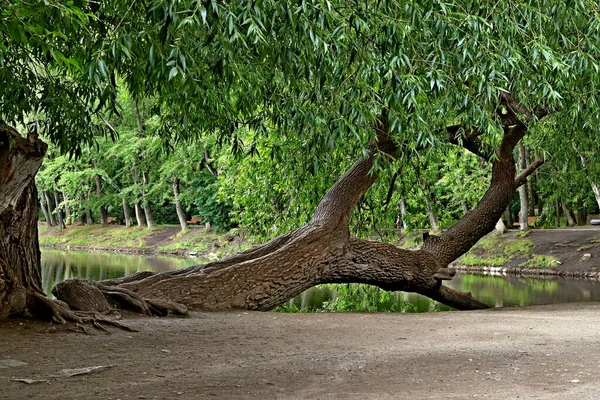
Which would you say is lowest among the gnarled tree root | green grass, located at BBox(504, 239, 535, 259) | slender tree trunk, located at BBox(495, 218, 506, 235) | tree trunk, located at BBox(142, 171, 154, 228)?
green grass, located at BBox(504, 239, 535, 259)

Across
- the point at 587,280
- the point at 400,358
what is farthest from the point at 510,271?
the point at 400,358

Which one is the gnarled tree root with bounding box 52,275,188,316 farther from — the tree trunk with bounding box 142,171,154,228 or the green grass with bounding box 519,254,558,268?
the tree trunk with bounding box 142,171,154,228

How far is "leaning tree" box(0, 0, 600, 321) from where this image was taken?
241 inches

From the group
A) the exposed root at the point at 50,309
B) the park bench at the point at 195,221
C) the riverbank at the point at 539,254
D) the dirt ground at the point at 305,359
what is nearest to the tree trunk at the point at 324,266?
the exposed root at the point at 50,309

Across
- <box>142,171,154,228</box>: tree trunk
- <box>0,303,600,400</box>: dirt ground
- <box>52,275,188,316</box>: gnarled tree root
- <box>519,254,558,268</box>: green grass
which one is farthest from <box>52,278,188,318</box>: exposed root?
<box>142,171,154,228</box>: tree trunk

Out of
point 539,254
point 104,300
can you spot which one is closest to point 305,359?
point 104,300

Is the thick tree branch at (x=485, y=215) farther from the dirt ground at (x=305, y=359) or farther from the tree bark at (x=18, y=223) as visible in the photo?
the tree bark at (x=18, y=223)

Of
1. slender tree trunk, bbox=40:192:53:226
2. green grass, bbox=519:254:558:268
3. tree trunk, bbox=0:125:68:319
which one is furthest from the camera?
slender tree trunk, bbox=40:192:53:226

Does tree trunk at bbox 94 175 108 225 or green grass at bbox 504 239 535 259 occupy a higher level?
tree trunk at bbox 94 175 108 225

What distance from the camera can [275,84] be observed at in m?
8.98

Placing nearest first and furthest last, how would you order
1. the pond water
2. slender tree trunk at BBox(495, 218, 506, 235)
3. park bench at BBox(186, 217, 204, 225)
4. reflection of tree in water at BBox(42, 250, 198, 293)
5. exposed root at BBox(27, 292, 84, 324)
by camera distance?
exposed root at BBox(27, 292, 84, 324)
the pond water
reflection of tree in water at BBox(42, 250, 198, 293)
slender tree trunk at BBox(495, 218, 506, 235)
park bench at BBox(186, 217, 204, 225)

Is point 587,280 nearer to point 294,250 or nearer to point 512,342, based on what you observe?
point 294,250

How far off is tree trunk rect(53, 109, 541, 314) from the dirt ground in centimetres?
95

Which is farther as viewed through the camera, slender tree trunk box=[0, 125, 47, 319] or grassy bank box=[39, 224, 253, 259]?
grassy bank box=[39, 224, 253, 259]
